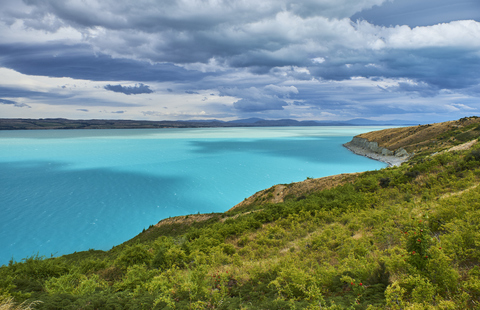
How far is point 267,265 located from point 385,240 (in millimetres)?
5581

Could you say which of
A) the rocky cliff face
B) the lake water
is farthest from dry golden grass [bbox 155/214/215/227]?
the rocky cliff face

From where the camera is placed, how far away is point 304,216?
58.0ft

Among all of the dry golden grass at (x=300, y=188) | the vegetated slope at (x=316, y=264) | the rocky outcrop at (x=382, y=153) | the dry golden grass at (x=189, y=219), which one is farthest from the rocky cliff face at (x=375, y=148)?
the dry golden grass at (x=189, y=219)

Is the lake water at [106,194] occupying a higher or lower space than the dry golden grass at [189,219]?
lower

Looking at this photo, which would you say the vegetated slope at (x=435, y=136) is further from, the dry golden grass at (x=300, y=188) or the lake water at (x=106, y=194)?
the dry golden grass at (x=300, y=188)

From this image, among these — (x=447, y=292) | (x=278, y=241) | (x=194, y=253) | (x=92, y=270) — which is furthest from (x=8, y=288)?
(x=447, y=292)

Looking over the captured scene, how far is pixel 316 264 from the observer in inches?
403

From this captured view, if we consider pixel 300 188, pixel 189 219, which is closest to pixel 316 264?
pixel 189 219

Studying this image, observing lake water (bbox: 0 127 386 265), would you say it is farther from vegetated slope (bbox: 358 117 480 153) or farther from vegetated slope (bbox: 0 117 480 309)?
vegetated slope (bbox: 358 117 480 153)

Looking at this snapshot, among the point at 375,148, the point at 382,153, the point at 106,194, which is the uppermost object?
the point at 375,148

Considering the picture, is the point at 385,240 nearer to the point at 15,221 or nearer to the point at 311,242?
the point at 311,242

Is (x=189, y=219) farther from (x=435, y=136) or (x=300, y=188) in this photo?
(x=435, y=136)

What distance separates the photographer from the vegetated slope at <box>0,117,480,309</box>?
703 centimetres

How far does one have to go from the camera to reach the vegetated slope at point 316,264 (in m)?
7.03
